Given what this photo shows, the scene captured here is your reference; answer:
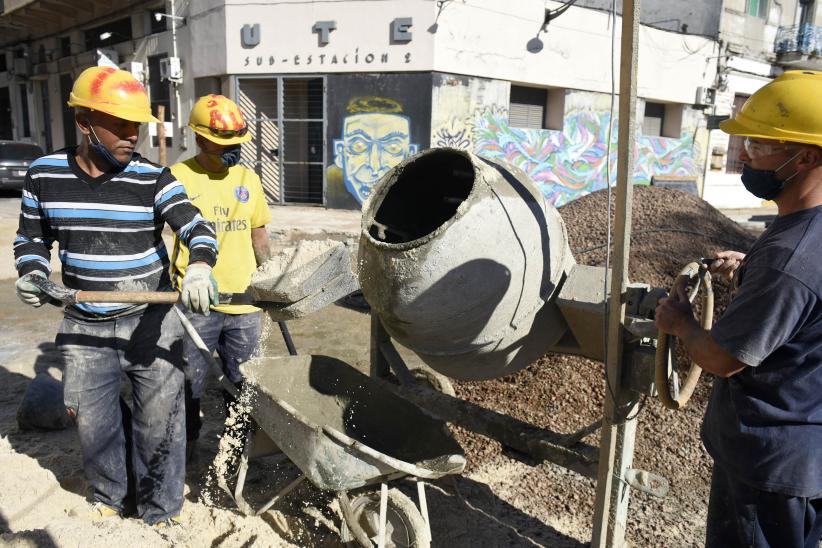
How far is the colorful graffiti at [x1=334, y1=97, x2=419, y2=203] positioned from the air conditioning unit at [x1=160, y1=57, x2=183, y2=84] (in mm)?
4323

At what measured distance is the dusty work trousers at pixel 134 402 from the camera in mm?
2480

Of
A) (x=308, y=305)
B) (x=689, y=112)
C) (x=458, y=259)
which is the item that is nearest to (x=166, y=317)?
(x=308, y=305)

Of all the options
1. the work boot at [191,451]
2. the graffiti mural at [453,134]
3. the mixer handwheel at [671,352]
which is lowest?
the work boot at [191,451]

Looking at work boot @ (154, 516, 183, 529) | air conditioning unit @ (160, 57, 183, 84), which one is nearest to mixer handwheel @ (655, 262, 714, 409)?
work boot @ (154, 516, 183, 529)

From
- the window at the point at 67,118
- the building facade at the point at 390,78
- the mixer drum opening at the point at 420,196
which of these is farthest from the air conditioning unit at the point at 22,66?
the mixer drum opening at the point at 420,196

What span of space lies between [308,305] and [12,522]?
1682 mm

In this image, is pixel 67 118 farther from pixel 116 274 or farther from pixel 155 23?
pixel 116 274

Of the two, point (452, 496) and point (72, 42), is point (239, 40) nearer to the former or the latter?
point (72, 42)

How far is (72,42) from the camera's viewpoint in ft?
57.9

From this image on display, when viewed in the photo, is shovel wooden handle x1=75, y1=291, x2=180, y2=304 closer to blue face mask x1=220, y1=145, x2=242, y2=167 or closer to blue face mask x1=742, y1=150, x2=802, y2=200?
blue face mask x1=220, y1=145, x2=242, y2=167

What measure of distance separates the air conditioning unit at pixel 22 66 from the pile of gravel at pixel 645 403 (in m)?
21.9

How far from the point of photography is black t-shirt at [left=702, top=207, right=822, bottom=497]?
61.5 inches

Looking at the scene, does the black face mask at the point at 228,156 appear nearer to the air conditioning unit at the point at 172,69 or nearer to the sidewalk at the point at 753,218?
the sidewalk at the point at 753,218

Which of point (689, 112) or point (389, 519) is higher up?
point (689, 112)
